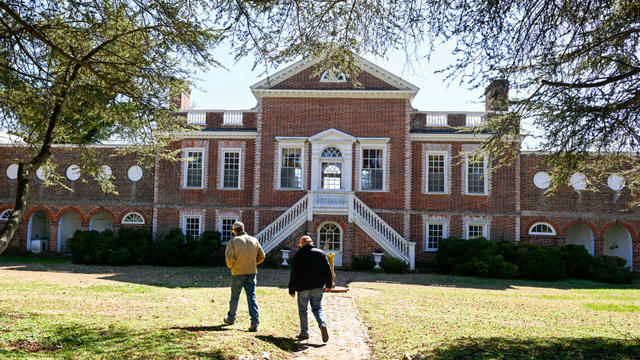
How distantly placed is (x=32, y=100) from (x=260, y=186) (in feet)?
50.3

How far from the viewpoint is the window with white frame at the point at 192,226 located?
84.7 ft

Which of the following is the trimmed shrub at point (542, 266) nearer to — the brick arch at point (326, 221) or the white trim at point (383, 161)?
the white trim at point (383, 161)

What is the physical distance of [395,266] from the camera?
70.0 ft

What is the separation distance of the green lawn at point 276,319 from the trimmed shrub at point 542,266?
309 cm

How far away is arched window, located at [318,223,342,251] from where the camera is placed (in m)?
23.6

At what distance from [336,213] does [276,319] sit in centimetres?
1323

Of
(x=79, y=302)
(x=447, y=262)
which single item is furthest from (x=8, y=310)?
(x=447, y=262)

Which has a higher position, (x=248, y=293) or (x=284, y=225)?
(x=284, y=225)

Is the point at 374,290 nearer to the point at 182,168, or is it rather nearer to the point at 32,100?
the point at 32,100

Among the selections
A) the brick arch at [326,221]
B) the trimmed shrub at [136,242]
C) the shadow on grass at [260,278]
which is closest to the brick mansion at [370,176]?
the brick arch at [326,221]

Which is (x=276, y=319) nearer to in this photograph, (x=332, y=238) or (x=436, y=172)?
(x=332, y=238)

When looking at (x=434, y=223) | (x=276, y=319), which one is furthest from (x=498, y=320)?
(x=434, y=223)

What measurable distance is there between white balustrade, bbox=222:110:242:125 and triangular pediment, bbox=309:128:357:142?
4375mm

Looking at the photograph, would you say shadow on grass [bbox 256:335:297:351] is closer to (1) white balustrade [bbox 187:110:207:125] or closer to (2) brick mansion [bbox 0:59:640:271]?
(2) brick mansion [bbox 0:59:640:271]
